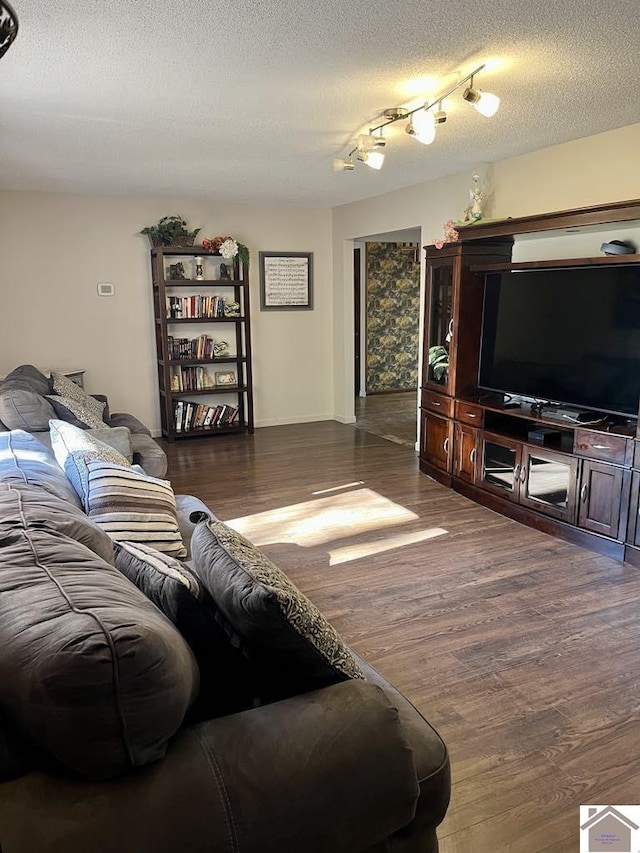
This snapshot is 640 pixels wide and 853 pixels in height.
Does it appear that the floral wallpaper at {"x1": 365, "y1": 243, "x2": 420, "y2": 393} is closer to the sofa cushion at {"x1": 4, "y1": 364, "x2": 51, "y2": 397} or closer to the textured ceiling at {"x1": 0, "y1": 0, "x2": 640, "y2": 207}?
the textured ceiling at {"x1": 0, "y1": 0, "x2": 640, "y2": 207}

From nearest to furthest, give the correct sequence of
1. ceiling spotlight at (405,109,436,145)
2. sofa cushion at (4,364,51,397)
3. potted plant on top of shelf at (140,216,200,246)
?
ceiling spotlight at (405,109,436,145) < sofa cushion at (4,364,51,397) < potted plant on top of shelf at (140,216,200,246)

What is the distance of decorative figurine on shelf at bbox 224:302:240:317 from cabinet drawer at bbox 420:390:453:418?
2.39 m

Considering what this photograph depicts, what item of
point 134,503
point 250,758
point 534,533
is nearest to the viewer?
point 250,758

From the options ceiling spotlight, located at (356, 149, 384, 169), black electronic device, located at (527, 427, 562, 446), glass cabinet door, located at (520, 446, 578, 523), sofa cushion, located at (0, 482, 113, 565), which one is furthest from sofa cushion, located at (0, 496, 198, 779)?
ceiling spotlight, located at (356, 149, 384, 169)

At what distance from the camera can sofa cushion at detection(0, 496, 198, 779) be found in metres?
0.93

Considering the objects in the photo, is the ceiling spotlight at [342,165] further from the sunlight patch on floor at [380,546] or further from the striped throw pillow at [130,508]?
the striped throw pillow at [130,508]

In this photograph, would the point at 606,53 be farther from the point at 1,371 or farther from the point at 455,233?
the point at 1,371

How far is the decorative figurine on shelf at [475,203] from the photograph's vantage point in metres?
4.61

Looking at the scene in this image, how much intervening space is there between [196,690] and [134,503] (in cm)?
120

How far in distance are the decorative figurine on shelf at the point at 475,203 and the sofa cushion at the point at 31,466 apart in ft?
11.0

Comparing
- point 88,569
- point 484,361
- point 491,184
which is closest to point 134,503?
point 88,569

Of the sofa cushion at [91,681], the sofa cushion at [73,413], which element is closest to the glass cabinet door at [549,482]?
the sofa cushion at [73,413]

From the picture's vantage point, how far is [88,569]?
1270 mm

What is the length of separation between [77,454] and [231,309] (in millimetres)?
4360
